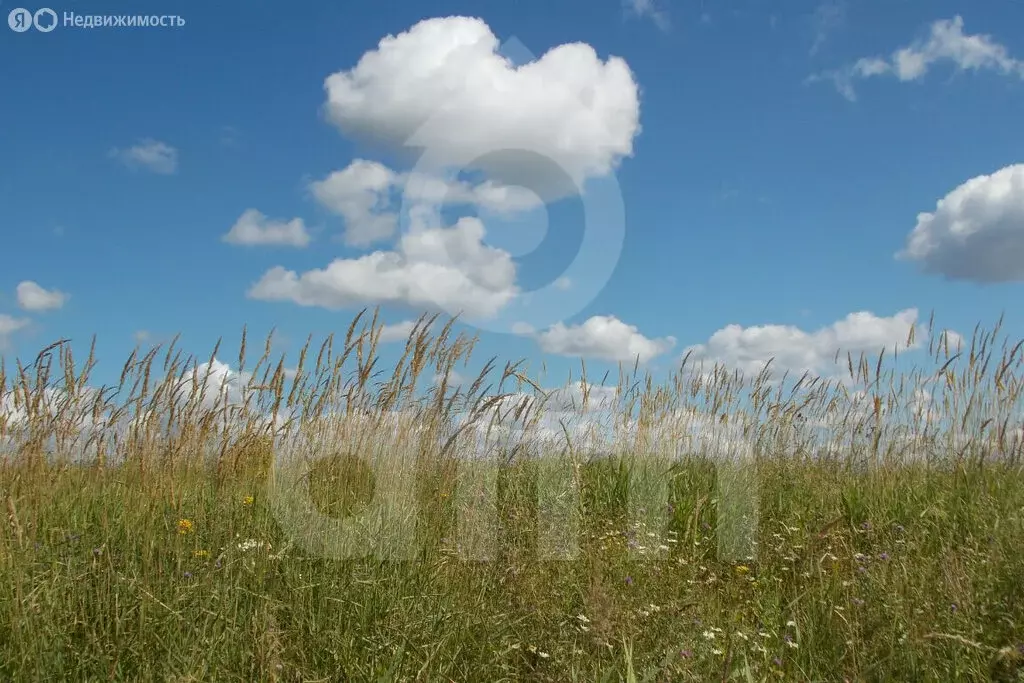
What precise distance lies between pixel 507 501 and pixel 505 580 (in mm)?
1126

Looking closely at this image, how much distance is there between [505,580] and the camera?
10.9 feet

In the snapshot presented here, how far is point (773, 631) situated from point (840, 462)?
3.04 meters

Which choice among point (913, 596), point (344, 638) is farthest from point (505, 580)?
point (913, 596)

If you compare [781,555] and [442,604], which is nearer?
[442,604]

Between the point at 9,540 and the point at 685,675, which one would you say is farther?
the point at 9,540

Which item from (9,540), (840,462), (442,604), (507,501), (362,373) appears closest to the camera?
(442,604)

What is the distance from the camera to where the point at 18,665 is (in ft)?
7.86

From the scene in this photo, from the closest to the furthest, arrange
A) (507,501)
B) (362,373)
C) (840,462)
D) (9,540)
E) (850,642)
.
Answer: (850,642), (9,540), (362,373), (507,501), (840,462)

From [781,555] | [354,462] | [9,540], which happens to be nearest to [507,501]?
[354,462]

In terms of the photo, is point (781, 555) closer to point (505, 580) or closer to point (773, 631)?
point (773, 631)

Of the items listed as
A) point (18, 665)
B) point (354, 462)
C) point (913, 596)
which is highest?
point (354, 462)

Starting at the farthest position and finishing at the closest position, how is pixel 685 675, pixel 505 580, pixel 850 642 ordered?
pixel 505 580 < pixel 850 642 < pixel 685 675

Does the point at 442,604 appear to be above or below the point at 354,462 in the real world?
below

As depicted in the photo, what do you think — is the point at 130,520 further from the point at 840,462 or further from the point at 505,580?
the point at 840,462
